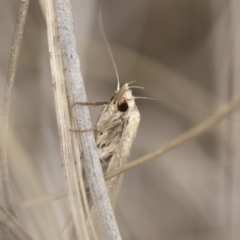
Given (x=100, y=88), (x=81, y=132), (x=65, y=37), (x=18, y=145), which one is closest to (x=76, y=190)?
(x=81, y=132)

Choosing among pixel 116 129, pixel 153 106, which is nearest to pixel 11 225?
pixel 116 129

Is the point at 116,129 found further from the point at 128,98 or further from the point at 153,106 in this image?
the point at 153,106

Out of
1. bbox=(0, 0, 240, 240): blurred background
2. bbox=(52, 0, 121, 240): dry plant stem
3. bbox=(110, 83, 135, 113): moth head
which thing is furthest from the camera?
bbox=(0, 0, 240, 240): blurred background

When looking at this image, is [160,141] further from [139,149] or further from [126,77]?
[126,77]

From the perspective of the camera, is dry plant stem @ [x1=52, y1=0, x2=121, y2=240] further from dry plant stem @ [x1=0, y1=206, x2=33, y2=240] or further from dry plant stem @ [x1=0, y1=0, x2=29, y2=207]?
dry plant stem @ [x1=0, y1=206, x2=33, y2=240]

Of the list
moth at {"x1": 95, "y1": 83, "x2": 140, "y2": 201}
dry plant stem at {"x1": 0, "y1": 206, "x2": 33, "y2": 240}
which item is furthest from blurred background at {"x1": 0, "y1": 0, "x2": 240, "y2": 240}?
moth at {"x1": 95, "y1": 83, "x2": 140, "y2": 201}

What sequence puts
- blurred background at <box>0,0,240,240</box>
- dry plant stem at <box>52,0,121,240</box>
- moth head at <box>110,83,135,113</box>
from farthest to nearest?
blurred background at <box>0,0,240,240</box> < moth head at <box>110,83,135,113</box> < dry plant stem at <box>52,0,121,240</box>
